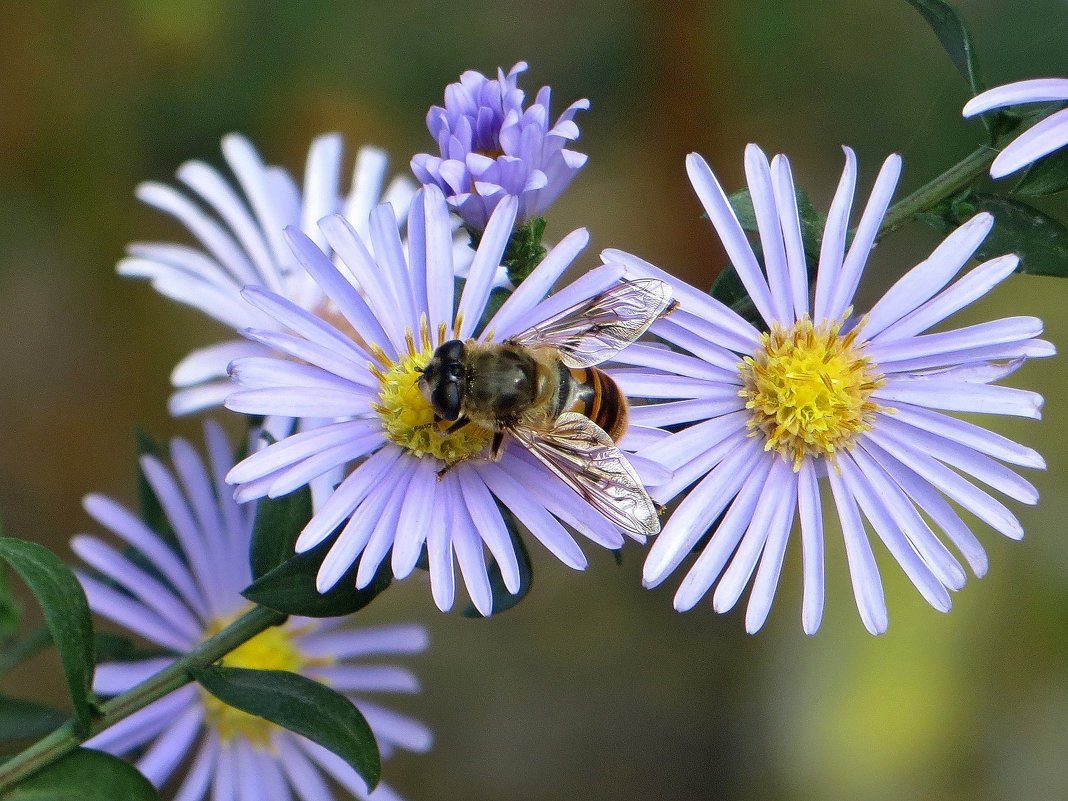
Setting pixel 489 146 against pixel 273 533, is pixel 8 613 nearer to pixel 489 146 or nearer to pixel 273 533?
pixel 273 533

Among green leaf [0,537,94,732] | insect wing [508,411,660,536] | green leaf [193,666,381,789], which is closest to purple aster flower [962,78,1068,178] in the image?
insect wing [508,411,660,536]

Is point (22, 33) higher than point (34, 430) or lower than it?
higher

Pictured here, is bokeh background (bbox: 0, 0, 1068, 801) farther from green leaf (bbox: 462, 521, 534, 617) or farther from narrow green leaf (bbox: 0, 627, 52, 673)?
green leaf (bbox: 462, 521, 534, 617)

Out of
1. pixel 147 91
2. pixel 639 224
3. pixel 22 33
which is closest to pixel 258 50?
pixel 147 91

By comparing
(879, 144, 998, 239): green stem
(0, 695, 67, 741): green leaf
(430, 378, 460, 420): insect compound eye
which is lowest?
(0, 695, 67, 741): green leaf

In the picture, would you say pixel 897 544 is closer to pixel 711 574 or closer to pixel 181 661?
pixel 711 574

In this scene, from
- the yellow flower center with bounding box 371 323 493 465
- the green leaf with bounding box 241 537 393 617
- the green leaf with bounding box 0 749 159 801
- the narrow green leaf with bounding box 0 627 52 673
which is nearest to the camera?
the green leaf with bounding box 241 537 393 617

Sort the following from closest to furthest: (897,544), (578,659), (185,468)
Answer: (897,544), (185,468), (578,659)
